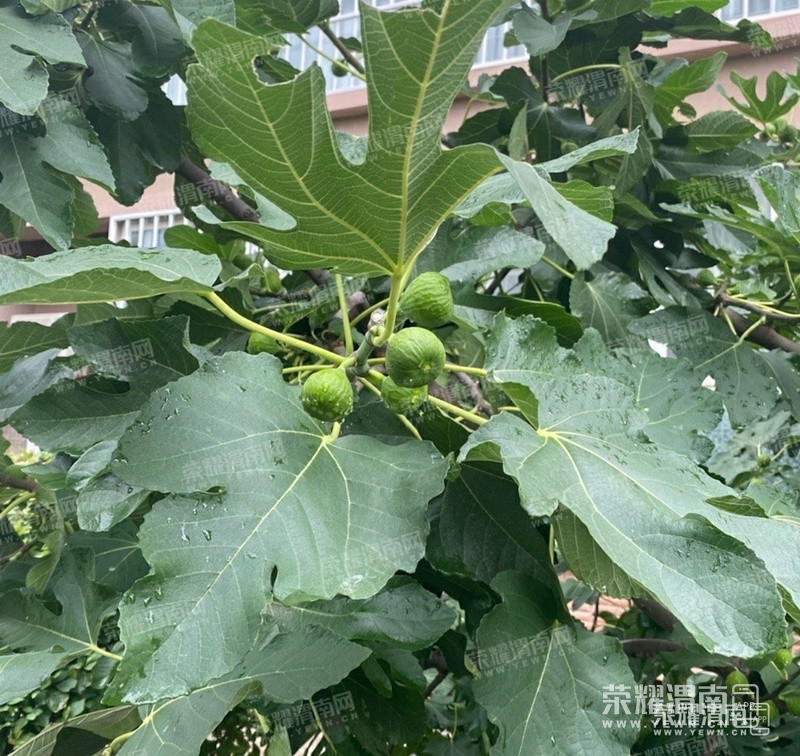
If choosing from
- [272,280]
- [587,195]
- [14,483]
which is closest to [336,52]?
[272,280]

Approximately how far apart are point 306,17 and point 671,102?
686 millimetres

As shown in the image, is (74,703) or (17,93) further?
(74,703)

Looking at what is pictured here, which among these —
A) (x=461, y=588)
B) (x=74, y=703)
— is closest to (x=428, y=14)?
(x=461, y=588)

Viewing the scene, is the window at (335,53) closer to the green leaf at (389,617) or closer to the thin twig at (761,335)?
the thin twig at (761,335)

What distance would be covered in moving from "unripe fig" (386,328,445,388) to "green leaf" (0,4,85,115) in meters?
0.55

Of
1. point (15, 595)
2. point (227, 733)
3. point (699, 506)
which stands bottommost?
point (227, 733)

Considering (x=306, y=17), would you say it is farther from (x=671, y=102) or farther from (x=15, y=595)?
(x=15, y=595)

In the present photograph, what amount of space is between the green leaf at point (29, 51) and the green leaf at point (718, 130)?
1.01 m

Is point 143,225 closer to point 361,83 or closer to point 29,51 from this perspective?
point 361,83

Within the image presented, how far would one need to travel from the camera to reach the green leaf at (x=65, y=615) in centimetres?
83

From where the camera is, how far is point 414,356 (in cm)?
57

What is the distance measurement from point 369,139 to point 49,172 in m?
0.65

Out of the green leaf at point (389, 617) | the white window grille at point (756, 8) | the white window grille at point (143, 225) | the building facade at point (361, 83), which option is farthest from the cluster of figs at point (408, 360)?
the white window grille at point (756, 8)

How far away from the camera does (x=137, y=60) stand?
1127 millimetres
